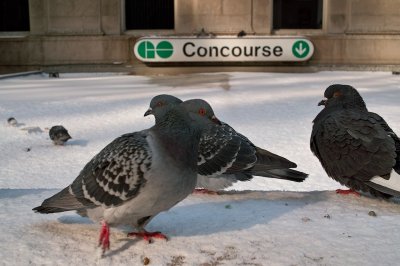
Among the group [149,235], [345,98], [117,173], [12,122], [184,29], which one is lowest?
[12,122]

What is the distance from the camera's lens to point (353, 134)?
Answer: 2.91m

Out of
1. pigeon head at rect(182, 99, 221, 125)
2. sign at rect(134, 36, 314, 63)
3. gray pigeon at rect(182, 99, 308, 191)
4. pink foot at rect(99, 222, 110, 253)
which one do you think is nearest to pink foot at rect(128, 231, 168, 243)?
pink foot at rect(99, 222, 110, 253)

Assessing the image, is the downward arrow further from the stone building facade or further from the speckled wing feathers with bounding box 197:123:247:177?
the speckled wing feathers with bounding box 197:123:247:177

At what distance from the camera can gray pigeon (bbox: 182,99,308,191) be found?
10.4 feet

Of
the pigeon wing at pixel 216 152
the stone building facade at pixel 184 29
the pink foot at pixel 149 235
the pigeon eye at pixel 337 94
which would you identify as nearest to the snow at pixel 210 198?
the pink foot at pixel 149 235

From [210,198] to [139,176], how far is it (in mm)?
1155

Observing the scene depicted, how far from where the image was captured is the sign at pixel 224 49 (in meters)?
12.4

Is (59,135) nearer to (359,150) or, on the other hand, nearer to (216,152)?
(216,152)

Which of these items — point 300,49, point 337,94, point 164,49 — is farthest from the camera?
point 164,49

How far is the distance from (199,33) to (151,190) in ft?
36.0

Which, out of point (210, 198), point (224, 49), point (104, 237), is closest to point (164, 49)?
point (224, 49)

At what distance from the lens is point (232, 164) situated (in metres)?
3.24

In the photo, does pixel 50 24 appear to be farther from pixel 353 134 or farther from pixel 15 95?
pixel 353 134

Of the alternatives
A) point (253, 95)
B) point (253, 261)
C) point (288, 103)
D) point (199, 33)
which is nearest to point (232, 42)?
point (199, 33)
